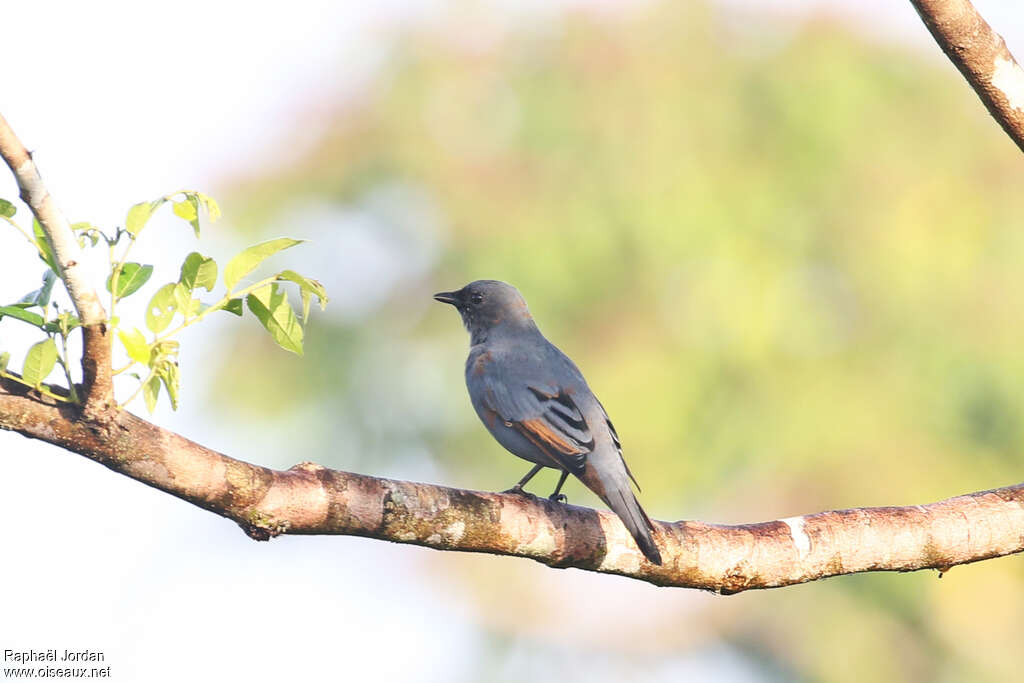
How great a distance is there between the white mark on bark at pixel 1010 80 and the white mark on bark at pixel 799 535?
1.91 metres

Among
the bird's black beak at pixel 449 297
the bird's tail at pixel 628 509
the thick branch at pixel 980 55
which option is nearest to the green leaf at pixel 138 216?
the bird's tail at pixel 628 509

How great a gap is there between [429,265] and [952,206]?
7.52 meters

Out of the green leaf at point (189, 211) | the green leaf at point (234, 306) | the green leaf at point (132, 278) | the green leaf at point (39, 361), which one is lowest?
the green leaf at point (234, 306)

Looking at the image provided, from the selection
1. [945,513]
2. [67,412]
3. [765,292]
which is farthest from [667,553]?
[765,292]

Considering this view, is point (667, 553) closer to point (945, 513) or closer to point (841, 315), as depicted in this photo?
point (945, 513)

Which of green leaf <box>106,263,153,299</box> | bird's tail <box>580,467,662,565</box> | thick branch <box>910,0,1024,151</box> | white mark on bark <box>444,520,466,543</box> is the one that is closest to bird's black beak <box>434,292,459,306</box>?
bird's tail <box>580,467,662,565</box>

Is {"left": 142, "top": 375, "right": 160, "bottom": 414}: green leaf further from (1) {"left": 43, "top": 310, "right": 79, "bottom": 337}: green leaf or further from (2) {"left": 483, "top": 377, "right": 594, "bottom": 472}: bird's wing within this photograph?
(2) {"left": 483, "top": 377, "right": 594, "bottom": 472}: bird's wing

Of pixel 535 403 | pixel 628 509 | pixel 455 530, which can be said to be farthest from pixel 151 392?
pixel 535 403

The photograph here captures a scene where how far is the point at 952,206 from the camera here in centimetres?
1644

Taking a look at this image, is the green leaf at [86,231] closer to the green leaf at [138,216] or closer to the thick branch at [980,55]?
the green leaf at [138,216]

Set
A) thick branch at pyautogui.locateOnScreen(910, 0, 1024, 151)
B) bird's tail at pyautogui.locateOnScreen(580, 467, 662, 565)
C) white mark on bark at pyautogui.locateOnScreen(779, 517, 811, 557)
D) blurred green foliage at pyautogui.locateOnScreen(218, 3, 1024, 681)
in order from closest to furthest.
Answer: thick branch at pyautogui.locateOnScreen(910, 0, 1024, 151), bird's tail at pyautogui.locateOnScreen(580, 467, 662, 565), white mark on bark at pyautogui.locateOnScreen(779, 517, 811, 557), blurred green foliage at pyautogui.locateOnScreen(218, 3, 1024, 681)

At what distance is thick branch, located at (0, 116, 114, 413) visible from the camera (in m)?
3.20

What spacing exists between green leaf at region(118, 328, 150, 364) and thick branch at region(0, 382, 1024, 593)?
1.22 feet

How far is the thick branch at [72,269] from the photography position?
3.20m
